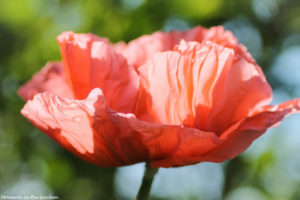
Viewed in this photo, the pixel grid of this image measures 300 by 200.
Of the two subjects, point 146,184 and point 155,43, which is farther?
point 155,43

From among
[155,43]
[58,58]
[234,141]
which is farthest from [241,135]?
[58,58]

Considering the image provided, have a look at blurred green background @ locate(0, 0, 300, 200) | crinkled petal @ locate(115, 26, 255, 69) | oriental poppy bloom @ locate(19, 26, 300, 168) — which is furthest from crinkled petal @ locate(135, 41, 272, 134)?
blurred green background @ locate(0, 0, 300, 200)

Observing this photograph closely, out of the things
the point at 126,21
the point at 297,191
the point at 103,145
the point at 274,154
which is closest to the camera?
the point at 103,145

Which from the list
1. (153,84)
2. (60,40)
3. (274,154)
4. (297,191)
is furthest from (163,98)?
(297,191)

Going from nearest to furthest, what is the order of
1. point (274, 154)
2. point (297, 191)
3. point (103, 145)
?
point (103, 145) → point (274, 154) → point (297, 191)

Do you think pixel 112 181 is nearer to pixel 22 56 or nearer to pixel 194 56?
pixel 22 56

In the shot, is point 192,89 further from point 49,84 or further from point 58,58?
point 58,58

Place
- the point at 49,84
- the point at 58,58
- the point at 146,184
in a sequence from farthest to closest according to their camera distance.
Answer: the point at 58,58 → the point at 49,84 → the point at 146,184

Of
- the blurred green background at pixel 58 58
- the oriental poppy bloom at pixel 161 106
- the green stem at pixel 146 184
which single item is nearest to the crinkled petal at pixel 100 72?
the oriental poppy bloom at pixel 161 106
